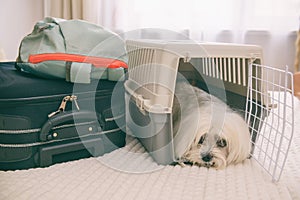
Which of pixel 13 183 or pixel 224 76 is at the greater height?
pixel 224 76

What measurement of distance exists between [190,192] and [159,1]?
182cm

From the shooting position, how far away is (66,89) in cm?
81

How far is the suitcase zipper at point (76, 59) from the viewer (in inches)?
33.4

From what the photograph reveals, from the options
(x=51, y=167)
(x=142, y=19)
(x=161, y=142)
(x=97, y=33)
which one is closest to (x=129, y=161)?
(x=161, y=142)

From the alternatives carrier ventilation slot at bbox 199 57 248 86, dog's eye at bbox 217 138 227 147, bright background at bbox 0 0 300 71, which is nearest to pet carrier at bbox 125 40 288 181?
carrier ventilation slot at bbox 199 57 248 86

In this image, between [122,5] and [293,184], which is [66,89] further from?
[122,5]

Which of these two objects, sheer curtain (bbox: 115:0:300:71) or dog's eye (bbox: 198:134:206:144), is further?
sheer curtain (bbox: 115:0:300:71)

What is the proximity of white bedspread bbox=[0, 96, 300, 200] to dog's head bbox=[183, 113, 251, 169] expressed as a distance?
0.03 m

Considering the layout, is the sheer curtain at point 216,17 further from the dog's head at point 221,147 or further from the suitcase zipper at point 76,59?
the dog's head at point 221,147

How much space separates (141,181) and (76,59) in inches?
15.0

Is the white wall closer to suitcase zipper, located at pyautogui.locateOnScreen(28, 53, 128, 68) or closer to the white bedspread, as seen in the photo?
suitcase zipper, located at pyautogui.locateOnScreen(28, 53, 128, 68)

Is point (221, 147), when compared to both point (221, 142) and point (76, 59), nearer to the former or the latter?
point (221, 142)

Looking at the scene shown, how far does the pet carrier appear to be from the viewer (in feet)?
2.64

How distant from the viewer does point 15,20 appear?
6.89ft
